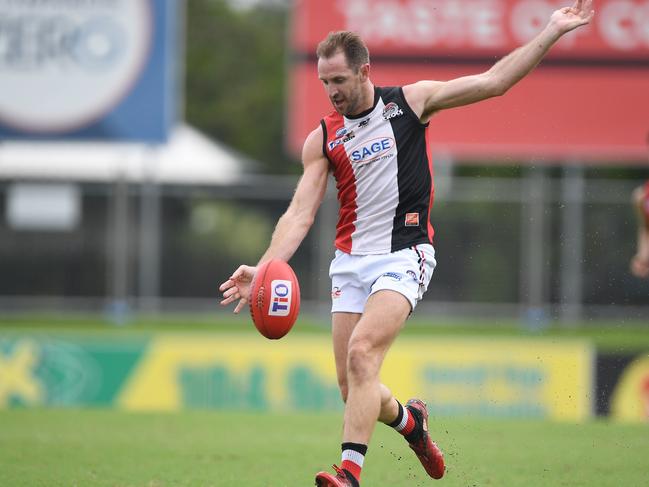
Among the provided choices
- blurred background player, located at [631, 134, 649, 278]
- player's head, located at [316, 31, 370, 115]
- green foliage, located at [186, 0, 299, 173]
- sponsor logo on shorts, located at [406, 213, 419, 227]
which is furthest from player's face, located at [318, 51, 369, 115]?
green foliage, located at [186, 0, 299, 173]

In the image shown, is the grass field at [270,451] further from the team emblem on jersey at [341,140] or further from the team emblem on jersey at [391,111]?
the team emblem on jersey at [391,111]

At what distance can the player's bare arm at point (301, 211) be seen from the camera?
6555 mm

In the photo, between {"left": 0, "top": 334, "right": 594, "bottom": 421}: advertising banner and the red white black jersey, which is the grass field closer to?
{"left": 0, "top": 334, "right": 594, "bottom": 421}: advertising banner

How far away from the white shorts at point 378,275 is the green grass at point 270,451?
1.21 m

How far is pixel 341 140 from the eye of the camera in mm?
6680

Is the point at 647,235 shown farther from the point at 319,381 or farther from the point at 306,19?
the point at 306,19

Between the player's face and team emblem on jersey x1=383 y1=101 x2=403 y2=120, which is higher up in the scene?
the player's face

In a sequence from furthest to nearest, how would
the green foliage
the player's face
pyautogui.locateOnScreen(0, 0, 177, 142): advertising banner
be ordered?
1. the green foliage
2. pyautogui.locateOnScreen(0, 0, 177, 142): advertising banner
3. the player's face

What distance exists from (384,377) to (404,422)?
6.43 meters

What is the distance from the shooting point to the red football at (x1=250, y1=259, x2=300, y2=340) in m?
6.30

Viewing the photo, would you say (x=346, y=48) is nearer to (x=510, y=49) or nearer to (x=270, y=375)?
(x=270, y=375)

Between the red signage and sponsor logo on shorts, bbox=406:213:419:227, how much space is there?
35.1ft

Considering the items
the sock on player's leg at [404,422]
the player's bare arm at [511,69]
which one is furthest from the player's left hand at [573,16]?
the sock on player's leg at [404,422]

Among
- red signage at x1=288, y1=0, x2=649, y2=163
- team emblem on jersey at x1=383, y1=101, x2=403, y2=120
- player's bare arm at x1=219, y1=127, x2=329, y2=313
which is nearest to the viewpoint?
player's bare arm at x1=219, y1=127, x2=329, y2=313
